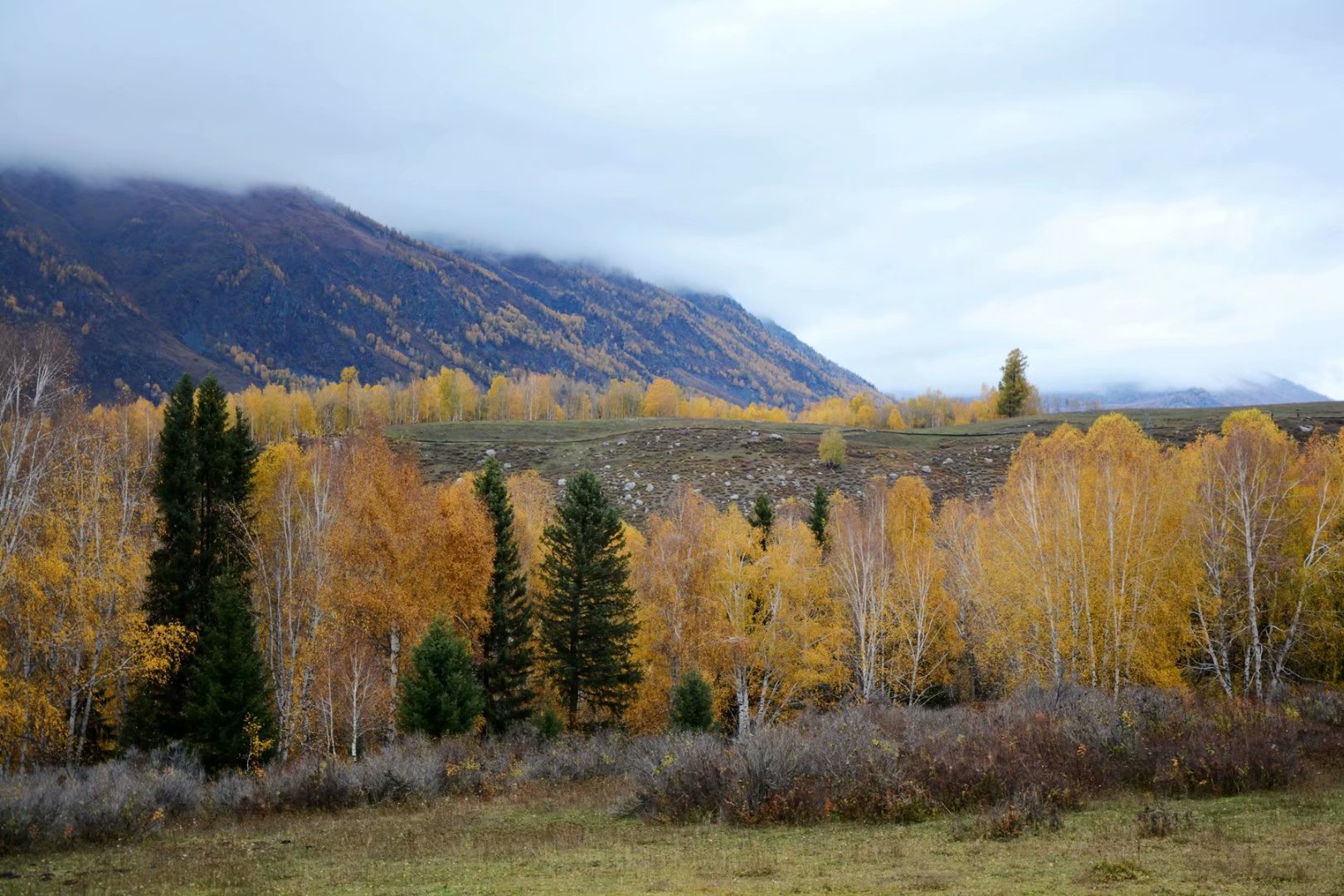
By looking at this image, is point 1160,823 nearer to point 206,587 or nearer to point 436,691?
point 436,691

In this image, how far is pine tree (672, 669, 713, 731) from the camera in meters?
30.2

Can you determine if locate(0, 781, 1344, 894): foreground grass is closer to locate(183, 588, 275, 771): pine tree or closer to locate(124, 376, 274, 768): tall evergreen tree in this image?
locate(183, 588, 275, 771): pine tree

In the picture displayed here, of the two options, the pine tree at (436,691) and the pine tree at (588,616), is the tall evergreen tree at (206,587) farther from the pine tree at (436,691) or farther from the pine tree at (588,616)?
the pine tree at (588,616)

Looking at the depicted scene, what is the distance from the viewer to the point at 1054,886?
10000 millimetres

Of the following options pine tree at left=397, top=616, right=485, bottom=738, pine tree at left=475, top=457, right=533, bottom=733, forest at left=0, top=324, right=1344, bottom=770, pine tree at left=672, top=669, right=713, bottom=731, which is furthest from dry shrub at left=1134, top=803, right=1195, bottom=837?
pine tree at left=475, top=457, right=533, bottom=733

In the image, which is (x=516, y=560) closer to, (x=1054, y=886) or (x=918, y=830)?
(x=918, y=830)

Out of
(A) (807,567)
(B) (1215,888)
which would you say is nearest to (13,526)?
(B) (1215,888)

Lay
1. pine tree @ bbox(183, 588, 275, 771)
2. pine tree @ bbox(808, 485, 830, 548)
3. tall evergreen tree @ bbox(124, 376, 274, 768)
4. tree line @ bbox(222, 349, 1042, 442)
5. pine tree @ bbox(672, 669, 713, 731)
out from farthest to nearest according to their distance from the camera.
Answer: tree line @ bbox(222, 349, 1042, 442), pine tree @ bbox(808, 485, 830, 548), pine tree @ bbox(672, 669, 713, 731), tall evergreen tree @ bbox(124, 376, 274, 768), pine tree @ bbox(183, 588, 275, 771)

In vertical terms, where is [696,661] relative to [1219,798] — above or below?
below

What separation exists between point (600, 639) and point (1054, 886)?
28684 mm

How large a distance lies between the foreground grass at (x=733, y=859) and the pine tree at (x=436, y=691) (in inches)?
353

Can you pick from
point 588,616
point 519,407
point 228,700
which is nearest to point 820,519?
point 588,616

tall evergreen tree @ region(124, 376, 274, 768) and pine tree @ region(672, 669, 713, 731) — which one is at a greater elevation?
tall evergreen tree @ region(124, 376, 274, 768)

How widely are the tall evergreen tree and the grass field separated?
137ft
